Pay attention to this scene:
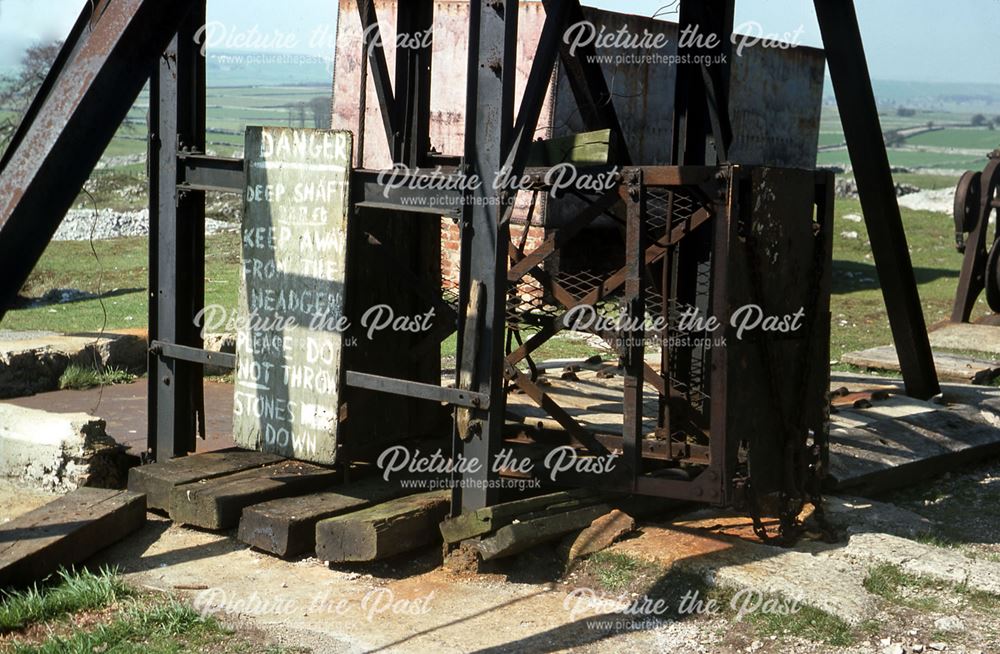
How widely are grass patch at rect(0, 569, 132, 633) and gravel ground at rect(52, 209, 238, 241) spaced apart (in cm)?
1721

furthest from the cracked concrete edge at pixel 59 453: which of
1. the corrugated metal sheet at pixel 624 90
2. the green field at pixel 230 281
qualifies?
the corrugated metal sheet at pixel 624 90

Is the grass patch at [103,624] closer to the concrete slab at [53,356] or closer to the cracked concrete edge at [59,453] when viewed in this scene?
the cracked concrete edge at [59,453]

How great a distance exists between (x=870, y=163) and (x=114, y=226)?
19.3m

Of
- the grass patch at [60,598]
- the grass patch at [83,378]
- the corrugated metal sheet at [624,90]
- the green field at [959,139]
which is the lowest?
the grass patch at [60,598]

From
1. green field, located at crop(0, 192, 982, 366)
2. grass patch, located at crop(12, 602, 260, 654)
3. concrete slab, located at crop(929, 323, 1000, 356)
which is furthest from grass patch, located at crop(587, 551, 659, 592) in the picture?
concrete slab, located at crop(929, 323, 1000, 356)

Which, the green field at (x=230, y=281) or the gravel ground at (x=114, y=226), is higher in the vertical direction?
the gravel ground at (x=114, y=226)

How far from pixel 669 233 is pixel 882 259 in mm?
2606

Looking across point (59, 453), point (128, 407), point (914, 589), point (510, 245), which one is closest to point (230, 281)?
point (128, 407)

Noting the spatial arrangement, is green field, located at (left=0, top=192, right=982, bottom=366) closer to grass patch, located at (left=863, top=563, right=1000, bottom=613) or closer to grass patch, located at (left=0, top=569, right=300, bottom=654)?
grass patch, located at (left=0, top=569, right=300, bottom=654)

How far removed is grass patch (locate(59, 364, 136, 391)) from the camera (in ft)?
32.1

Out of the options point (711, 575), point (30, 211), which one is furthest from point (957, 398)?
point (30, 211)

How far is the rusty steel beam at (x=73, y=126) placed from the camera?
432 cm

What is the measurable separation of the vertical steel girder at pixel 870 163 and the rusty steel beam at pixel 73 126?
14.6 feet

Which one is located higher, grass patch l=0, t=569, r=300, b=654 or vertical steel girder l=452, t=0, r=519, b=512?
vertical steel girder l=452, t=0, r=519, b=512
